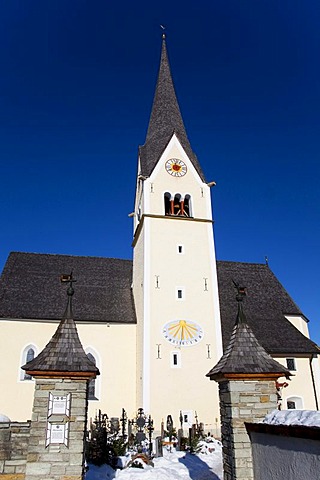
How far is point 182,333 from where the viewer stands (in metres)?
20.6

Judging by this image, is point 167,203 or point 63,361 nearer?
point 63,361

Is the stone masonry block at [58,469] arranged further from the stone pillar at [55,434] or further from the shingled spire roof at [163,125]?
the shingled spire roof at [163,125]

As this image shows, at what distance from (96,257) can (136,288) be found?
4.77 meters

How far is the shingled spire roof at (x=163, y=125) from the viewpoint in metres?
25.2

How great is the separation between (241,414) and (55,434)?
357 cm

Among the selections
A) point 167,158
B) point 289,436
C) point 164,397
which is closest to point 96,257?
point 167,158

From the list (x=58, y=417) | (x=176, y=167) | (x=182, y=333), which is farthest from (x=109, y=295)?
(x=58, y=417)

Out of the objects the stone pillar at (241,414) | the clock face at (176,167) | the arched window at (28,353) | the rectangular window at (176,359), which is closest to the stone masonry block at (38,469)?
the stone pillar at (241,414)

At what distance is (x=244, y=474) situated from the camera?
286 inches

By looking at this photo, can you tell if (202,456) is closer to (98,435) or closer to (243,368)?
(98,435)

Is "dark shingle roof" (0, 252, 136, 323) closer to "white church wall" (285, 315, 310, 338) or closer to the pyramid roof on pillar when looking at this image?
"white church wall" (285, 315, 310, 338)

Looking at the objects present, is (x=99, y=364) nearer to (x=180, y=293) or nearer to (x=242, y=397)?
(x=180, y=293)

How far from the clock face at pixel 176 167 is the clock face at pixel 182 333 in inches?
354

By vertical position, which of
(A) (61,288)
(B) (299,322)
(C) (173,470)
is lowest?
(C) (173,470)
